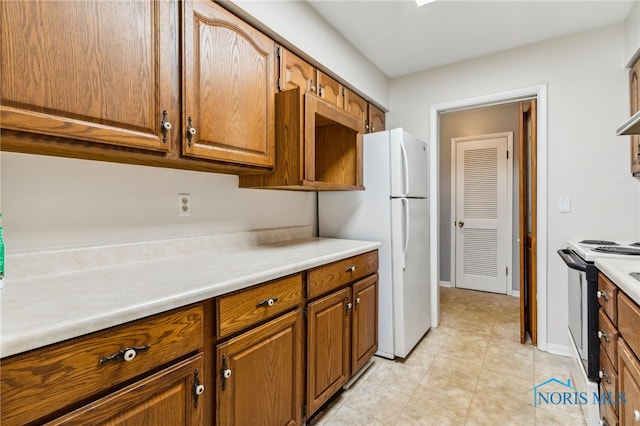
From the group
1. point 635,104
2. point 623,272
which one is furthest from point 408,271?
point 635,104

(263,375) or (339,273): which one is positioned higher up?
(339,273)

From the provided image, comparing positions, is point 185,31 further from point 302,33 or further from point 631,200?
point 631,200

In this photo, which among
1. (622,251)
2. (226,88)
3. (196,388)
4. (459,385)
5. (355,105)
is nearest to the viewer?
(196,388)

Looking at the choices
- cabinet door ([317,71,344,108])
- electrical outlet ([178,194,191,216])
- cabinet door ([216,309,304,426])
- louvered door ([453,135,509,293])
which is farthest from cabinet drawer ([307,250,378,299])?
louvered door ([453,135,509,293])

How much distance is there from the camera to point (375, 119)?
2967 mm

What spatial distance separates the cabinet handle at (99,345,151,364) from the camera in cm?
78

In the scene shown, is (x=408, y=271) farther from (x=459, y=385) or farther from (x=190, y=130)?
(x=190, y=130)

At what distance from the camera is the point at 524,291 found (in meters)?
2.52

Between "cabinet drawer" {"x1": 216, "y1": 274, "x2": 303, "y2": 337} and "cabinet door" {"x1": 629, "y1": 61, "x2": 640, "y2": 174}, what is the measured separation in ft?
7.44

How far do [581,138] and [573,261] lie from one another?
118cm

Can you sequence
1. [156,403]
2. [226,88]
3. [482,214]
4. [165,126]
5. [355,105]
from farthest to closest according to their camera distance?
[482,214]
[355,105]
[226,88]
[165,126]
[156,403]

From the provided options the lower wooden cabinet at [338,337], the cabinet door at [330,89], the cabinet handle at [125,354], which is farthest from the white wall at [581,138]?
the cabinet handle at [125,354]

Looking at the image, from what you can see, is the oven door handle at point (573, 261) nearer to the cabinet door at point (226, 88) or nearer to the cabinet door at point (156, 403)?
the cabinet door at point (226, 88)

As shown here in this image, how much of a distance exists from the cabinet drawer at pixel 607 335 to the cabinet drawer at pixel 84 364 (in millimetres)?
1654
